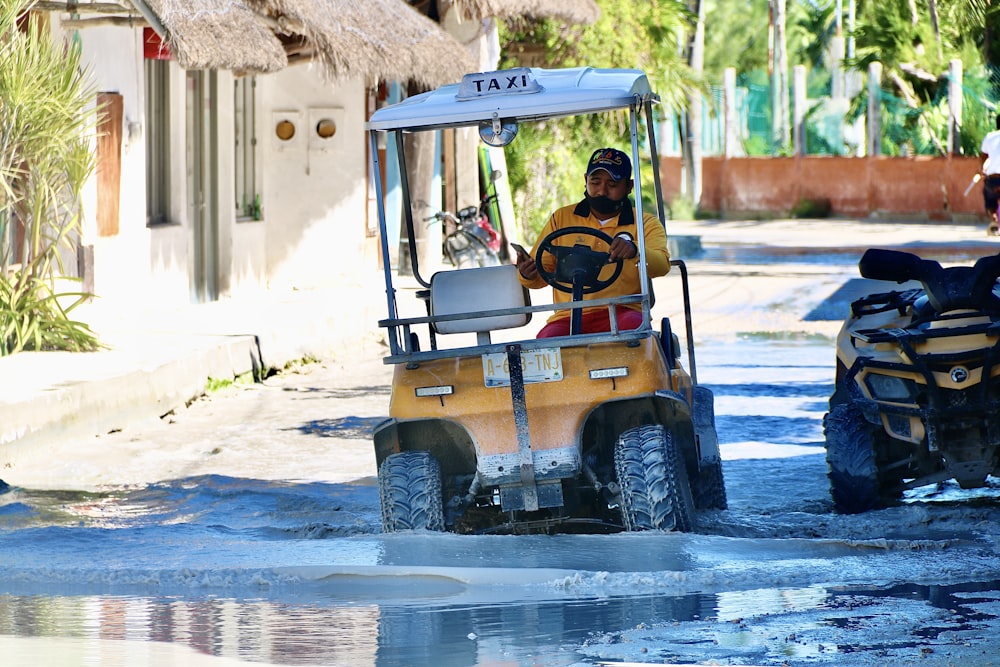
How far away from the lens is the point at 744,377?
1206 centimetres

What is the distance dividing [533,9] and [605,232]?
40.6 ft

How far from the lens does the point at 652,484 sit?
6250 mm

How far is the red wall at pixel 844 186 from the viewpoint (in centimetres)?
3369

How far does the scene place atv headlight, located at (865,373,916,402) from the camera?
689 cm

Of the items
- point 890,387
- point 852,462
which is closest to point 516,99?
point 890,387

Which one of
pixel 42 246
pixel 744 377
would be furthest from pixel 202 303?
pixel 744 377

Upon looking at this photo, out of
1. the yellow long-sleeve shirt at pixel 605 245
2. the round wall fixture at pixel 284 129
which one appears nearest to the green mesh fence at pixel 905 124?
the round wall fixture at pixel 284 129

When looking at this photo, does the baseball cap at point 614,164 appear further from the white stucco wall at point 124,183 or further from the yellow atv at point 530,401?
the white stucco wall at point 124,183

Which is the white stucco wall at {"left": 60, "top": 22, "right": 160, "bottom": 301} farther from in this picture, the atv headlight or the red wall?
the red wall

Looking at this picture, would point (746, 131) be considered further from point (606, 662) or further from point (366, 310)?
point (606, 662)

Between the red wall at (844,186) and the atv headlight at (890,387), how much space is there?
87.9 ft

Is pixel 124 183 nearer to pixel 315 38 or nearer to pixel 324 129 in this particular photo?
pixel 315 38

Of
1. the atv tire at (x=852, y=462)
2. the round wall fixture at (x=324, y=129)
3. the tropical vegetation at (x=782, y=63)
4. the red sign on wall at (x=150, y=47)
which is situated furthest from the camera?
the tropical vegetation at (x=782, y=63)

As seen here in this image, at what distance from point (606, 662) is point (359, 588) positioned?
1.32 m
